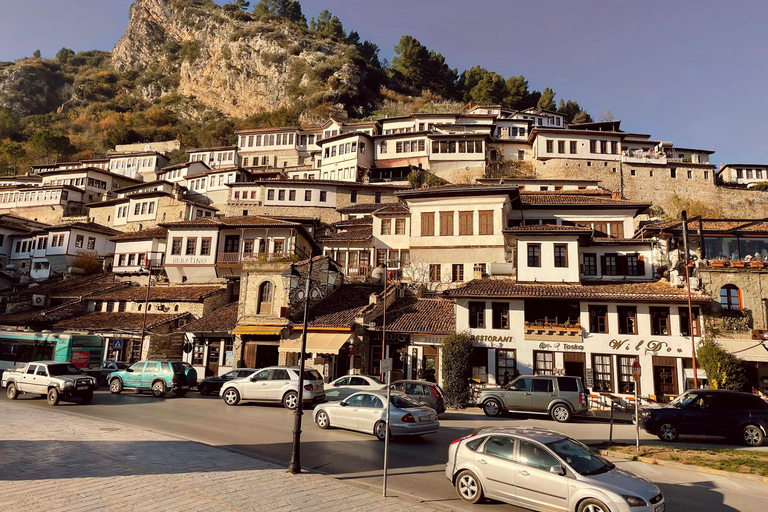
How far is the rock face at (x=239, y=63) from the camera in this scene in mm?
99750

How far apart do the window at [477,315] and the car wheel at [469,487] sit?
1799cm

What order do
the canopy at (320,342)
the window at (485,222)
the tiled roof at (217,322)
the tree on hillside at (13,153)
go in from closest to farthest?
1. the canopy at (320,342)
2. the tiled roof at (217,322)
3. the window at (485,222)
4. the tree on hillside at (13,153)

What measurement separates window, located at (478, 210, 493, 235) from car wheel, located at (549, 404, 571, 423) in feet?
59.5

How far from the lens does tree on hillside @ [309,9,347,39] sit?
121125mm

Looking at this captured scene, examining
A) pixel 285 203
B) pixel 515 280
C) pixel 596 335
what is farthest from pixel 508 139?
pixel 596 335

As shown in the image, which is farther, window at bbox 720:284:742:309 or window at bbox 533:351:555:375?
window at bbox 533:351:555:375

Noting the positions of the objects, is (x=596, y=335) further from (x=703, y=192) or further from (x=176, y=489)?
(x=703, y=192)

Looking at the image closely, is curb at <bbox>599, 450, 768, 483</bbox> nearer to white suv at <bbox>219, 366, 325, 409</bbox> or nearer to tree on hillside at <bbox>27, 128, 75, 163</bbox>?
white suv at <bbox>219, 366, 325, 409</bbox>

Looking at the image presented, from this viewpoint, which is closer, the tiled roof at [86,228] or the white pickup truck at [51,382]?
the white pickup truck at [51,382]

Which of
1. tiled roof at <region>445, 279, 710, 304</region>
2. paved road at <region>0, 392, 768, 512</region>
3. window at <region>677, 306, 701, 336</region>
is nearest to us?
paved road at <region>0, 392, 768, 512</region>

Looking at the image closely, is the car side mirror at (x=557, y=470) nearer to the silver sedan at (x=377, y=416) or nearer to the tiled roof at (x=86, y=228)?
the silver sedan at (x=377, y=416)

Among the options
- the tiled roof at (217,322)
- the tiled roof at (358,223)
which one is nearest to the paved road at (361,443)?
the tiled roof at (217,322)

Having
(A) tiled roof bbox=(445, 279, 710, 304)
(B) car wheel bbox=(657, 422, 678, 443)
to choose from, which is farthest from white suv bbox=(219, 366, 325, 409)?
(B) car wheel bbox=(657, 422, 678, 443)

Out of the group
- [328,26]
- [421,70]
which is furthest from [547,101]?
[328,26]
